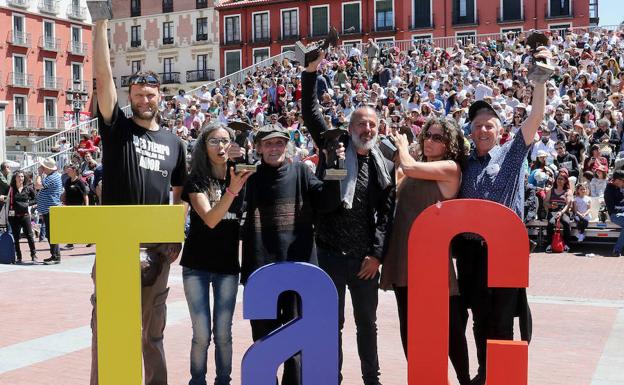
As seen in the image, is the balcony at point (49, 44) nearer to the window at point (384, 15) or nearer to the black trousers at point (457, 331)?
the window at point (384, 15)

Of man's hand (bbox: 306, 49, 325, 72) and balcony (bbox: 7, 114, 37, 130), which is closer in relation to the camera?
man's hand (bbox: 306, 49, 325, 72)

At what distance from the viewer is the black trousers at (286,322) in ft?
13.8

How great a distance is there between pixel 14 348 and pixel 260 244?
3233 mm

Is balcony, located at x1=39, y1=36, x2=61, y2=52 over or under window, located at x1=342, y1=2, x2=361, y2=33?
under

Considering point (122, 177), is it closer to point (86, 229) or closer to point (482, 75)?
point (86, 229)

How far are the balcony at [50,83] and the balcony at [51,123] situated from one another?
2.20 m

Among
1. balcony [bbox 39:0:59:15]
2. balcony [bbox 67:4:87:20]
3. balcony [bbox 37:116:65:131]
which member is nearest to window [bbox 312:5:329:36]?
balcony [bbox 67:4:87:20]

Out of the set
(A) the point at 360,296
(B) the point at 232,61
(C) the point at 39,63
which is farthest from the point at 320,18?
(A) the point at 360,296

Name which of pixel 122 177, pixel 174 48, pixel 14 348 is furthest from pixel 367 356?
pixel 174 48

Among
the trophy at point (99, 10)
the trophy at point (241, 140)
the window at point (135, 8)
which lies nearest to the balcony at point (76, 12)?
the window at point (135, 8)

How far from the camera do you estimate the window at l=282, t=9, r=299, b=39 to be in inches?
2135

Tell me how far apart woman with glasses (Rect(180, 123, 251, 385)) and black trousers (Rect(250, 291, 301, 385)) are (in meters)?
0.37

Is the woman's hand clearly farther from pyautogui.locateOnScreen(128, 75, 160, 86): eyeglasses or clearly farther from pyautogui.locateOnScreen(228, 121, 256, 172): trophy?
pyautogui.locateOnScreen(128, 75, 160, 86): eyeglasses

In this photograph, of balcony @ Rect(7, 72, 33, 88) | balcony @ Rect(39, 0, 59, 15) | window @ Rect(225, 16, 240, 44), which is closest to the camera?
balcony @ Rect(7, 72, 33, 88)
